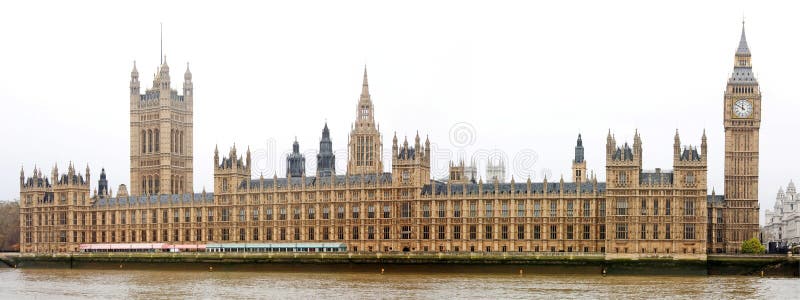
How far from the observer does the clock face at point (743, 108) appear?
417 ft

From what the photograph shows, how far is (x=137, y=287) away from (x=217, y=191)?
4826 centimetres

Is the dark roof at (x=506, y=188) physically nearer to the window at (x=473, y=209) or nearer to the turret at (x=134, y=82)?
the window at (x=473, y=209)

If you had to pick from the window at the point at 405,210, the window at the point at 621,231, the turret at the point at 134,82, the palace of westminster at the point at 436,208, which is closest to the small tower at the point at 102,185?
the palace of westminster at the point at 436,208

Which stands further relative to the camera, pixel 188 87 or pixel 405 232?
pixel 188 87

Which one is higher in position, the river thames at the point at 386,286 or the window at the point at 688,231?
the window at the point at 688,231

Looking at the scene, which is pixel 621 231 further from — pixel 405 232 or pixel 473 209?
pixel 405 232

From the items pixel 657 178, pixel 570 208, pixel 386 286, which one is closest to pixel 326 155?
pixel 570 208

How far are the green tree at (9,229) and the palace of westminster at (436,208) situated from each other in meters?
17.7

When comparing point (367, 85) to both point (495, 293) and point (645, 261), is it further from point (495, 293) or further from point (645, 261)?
point (495, 293)

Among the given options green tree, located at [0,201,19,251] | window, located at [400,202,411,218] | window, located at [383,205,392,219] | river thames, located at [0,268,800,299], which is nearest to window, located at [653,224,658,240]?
river thames, located at [0,268,800,299]

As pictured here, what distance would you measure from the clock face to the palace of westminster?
0.35 ft

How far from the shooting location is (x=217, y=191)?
144000 mm

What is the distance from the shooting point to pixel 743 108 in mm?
127250

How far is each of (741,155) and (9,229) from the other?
346ft
